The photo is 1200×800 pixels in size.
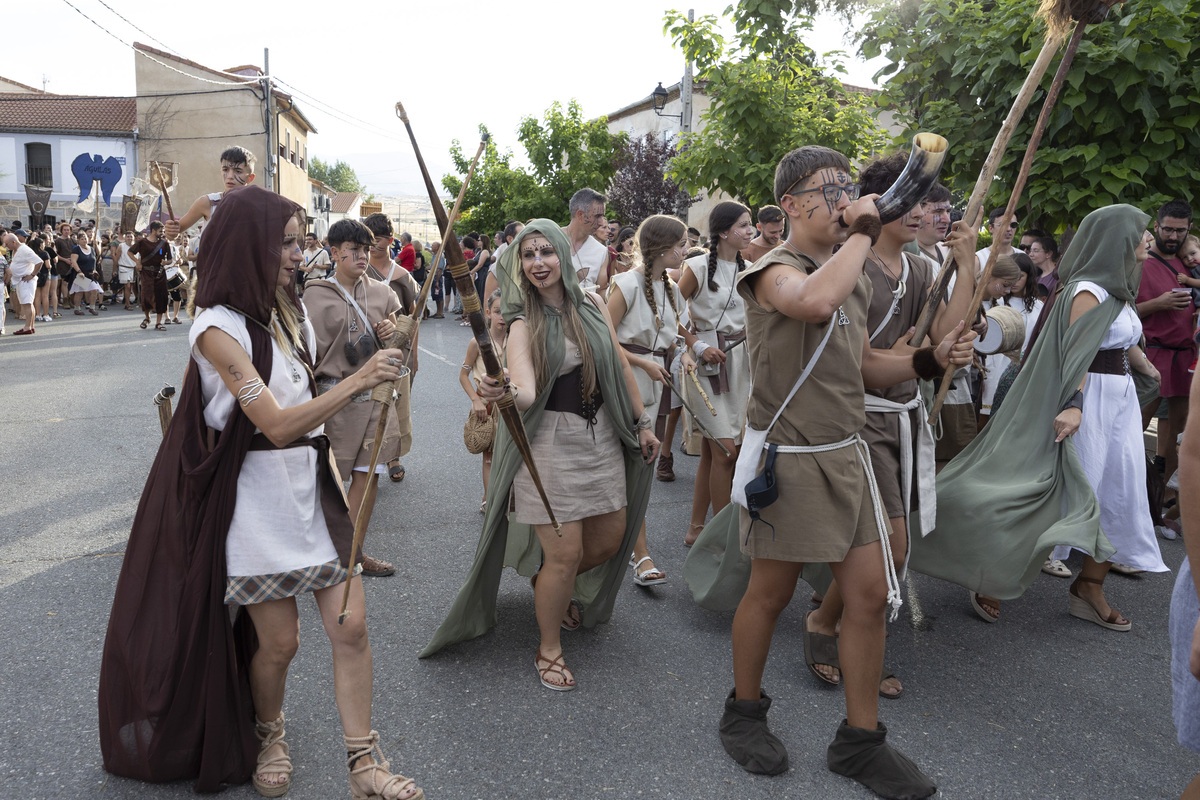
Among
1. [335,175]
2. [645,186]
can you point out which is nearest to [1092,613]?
[645,186]

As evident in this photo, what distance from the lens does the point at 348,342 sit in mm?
4871

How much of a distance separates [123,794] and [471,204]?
31.3 m

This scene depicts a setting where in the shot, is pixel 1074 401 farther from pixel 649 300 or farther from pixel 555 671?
pixel 555 671

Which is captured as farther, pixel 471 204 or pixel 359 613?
pixel 471 204

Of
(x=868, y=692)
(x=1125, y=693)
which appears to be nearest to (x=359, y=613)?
(x=868, y=692)

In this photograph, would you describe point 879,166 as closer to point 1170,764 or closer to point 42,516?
point 1170,764

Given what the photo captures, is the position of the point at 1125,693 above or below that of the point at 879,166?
below

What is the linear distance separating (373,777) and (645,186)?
25.8 metres

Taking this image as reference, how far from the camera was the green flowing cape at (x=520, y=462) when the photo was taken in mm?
3684

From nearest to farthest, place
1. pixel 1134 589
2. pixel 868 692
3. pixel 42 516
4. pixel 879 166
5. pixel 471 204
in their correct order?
pixel 868 692 → pixel 879 166 → pixel 1134 589 → pixel 42 516 → pixel 471 204

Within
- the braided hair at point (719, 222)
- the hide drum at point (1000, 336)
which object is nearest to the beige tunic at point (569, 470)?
the hide drum at point (1000, 336)

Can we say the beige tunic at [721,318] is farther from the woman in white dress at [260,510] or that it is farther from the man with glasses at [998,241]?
the woman in white dress at [260,510]

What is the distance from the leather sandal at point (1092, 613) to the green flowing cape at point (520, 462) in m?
2.30

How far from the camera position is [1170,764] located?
10.3 feet
